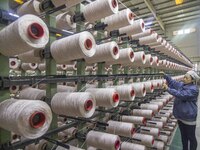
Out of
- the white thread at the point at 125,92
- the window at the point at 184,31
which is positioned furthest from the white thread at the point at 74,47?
the window at the point at 184,31

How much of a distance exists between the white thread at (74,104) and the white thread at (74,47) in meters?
0.29

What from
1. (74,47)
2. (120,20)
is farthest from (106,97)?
(120,20)

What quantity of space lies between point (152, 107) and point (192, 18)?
9962 mm

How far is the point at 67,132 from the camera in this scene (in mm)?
2873

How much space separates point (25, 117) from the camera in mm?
912

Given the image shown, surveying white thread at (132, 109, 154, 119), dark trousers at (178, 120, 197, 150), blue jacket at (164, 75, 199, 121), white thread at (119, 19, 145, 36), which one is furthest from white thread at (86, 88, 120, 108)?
dark trousers at (178, 120, 197, 150)

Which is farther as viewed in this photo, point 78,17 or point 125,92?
point 125,92

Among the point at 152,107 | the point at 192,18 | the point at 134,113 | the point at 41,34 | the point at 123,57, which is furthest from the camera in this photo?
the point at 192,18

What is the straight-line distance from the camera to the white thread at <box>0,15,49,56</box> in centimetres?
91

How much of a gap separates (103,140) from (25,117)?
106 cm

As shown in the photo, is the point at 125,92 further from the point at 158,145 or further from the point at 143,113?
the point at 158,145

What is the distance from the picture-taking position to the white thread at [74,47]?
3.98 feet

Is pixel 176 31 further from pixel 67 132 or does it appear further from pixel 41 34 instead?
pixel 41 34

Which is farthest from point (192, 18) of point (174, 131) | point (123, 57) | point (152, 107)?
point (123, 57)
